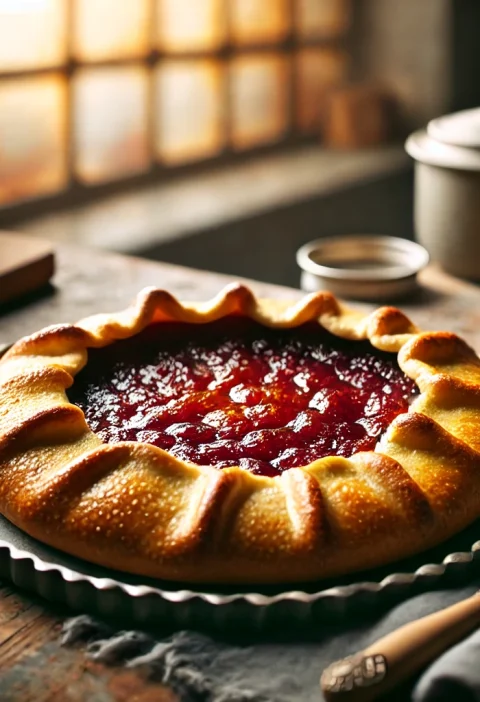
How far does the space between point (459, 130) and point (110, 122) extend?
67.3 inches

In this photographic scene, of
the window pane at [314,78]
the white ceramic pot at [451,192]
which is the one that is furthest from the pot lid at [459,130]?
the window pane at [314,78]

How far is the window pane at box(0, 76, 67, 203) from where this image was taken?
3.20m

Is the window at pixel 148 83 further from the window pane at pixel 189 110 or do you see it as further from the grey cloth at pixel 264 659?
the grey cloth at pixel 264 659

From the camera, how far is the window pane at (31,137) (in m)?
3.20

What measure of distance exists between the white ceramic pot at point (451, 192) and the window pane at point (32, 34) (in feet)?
4.89

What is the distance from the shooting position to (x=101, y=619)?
3.51 ft

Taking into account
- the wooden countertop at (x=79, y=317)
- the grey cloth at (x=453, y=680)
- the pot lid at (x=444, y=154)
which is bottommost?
the wooden countertop at (x=79, y=317)

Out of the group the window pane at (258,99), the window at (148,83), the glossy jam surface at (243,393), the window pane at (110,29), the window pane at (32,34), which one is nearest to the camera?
the glossy jam surface at (243,393)

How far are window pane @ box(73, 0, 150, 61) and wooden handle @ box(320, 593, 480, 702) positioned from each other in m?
2.82

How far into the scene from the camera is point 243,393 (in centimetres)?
144

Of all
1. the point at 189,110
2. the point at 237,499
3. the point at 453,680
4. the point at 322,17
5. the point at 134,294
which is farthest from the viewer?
the point at 322,17

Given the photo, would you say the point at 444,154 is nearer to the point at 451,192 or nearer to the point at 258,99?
the point at 451,192

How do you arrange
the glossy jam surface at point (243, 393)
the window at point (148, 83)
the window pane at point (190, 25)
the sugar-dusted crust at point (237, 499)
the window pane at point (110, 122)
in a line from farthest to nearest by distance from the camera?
the window pane at point (190, 25)
the window pane at point (110, 122)
the window at point (148, 83)
the glossy jam surface at point (243, 393)
the sugar-dusted crust at point (237, 499)

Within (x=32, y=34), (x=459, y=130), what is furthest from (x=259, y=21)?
(x=459, y=130)
